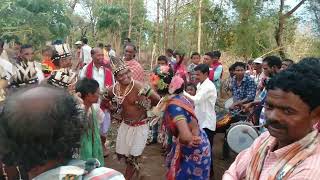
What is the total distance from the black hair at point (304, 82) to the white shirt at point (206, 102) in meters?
3.35

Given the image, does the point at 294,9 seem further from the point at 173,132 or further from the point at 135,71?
the point at 173,132

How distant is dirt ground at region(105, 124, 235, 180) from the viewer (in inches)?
208

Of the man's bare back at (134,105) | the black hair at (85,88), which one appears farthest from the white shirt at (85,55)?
the black hair at (85,88)

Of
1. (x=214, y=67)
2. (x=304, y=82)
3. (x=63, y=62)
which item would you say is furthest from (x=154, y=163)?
(x=304, y=82)

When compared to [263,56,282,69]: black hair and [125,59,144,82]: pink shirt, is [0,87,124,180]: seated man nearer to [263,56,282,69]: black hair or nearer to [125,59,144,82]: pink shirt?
[263,56,282,69]: black hair

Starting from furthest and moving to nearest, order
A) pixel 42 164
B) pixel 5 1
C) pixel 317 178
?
pixel 5 1, pixel 317 178, pixel 42 164

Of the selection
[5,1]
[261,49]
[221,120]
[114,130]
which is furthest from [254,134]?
[261,49]

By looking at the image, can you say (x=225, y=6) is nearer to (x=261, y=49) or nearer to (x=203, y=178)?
(x=261, y=49)

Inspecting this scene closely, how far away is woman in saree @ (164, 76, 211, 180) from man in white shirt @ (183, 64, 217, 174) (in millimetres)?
1404

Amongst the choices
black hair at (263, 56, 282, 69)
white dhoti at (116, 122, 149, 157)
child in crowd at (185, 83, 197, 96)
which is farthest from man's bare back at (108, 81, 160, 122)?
black hair at (263, 56, 282, 69)

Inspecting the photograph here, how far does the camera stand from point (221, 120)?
5766mm

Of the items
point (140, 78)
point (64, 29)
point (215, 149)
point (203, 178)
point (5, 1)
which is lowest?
Answer: point (215, 149)

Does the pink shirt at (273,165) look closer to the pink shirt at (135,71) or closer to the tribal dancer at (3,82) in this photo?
the tribal dancer at (3,82)

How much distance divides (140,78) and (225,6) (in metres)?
8.03
